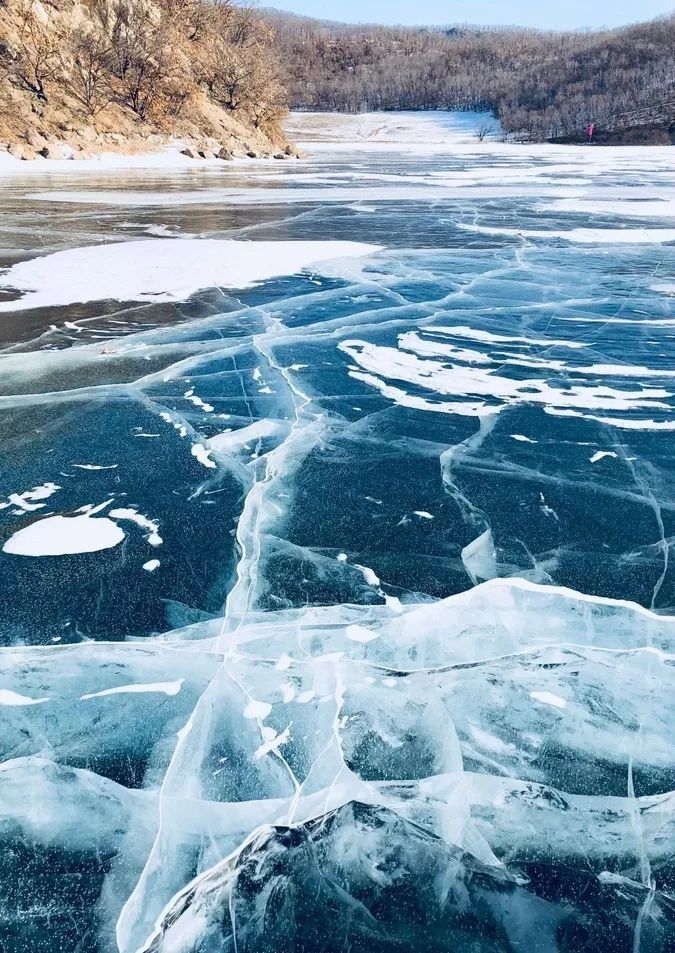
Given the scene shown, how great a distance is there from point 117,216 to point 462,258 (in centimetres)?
533

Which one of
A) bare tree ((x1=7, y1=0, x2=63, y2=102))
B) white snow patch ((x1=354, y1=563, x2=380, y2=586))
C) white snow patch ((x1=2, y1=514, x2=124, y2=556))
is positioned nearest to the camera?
white snow patch ((x1=354, y1=563, x2=380, y2=586))

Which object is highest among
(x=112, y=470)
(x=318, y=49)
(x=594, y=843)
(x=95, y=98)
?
(x=318, y=49)

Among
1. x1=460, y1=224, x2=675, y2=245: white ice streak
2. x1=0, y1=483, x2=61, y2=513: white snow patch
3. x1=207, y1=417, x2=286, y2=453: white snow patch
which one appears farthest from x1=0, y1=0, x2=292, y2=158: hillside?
x1=0, y1=483, x2=61, y2=513: white snow patch

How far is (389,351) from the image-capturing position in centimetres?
419

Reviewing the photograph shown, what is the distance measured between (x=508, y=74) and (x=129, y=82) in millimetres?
62755

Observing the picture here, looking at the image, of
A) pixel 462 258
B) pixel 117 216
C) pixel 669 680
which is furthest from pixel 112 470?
pixel 117 216

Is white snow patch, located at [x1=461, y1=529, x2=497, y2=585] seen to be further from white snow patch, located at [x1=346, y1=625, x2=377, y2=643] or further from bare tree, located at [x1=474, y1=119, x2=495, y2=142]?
bare tree, located at [x1=474, y1=119, x2=495, y2=142]

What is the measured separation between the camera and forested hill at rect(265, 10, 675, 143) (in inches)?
2084

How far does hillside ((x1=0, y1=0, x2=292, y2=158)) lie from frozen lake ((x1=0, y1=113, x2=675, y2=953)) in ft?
65.5

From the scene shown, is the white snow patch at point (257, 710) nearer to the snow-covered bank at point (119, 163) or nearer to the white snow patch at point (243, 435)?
the white snow patch at point (243, 435)

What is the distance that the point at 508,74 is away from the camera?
73.3m

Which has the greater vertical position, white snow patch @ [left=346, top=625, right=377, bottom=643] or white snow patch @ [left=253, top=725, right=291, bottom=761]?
white snow patch @ [left=346, top=625, right=377, bottom=643]

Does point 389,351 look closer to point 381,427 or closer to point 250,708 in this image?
point 381,427

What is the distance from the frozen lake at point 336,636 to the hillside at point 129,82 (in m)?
20.0
